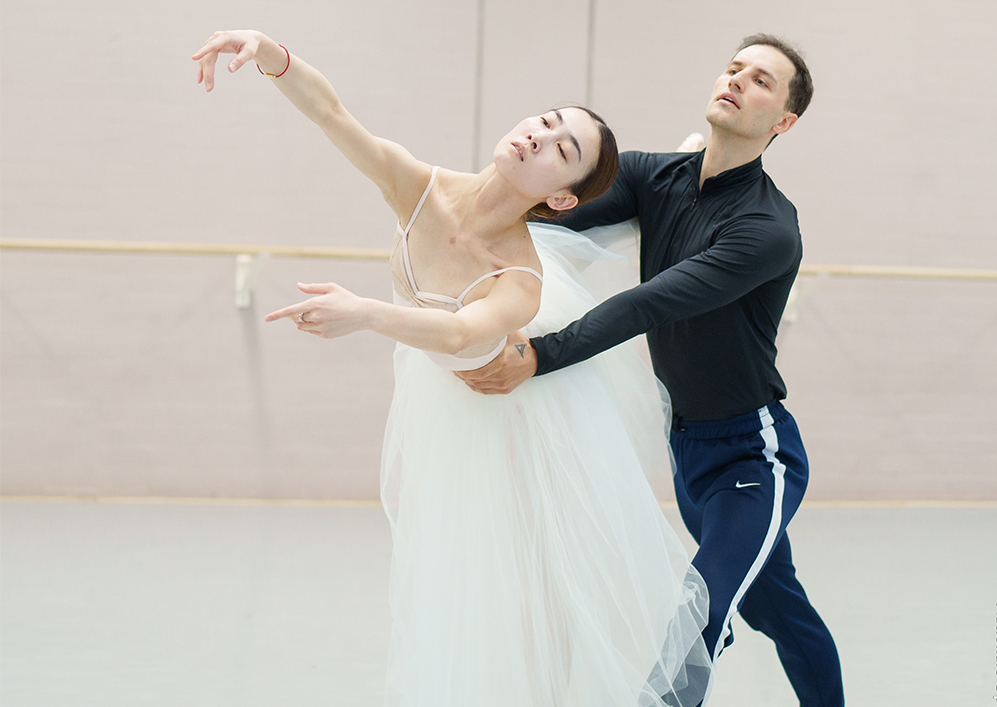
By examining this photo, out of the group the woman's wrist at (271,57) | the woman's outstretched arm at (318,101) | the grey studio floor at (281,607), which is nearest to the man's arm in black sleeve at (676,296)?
the woman's outstretched arm at (318,101)

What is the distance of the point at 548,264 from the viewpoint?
182 centimetres

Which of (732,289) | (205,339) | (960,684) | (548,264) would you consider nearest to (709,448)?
(732,289)

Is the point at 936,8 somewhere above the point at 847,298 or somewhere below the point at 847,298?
above

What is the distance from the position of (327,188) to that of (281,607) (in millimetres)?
2106

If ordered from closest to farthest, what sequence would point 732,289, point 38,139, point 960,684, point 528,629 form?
point 528,629 < point 732,289 < point 960,684 < point 38,139

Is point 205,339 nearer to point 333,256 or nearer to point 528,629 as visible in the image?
point 333,256

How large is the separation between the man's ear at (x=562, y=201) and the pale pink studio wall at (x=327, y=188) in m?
2.66

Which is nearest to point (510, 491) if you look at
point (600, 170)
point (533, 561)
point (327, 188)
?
point (533, 561)

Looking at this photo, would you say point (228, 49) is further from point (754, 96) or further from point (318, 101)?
point (754, 96)

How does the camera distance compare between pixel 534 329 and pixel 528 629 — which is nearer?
pixel 528 629

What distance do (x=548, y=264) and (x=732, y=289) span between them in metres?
0.39

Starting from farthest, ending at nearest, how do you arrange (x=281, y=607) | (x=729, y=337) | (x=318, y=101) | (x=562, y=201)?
1. (x=281, y=607)
2. (x=729, y=337)
3. (x=562, y=201)
4. (x=318, y=101)

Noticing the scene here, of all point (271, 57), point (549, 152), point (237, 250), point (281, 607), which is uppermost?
point (271, 57)

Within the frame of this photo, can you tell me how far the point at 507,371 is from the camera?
4.98ft
